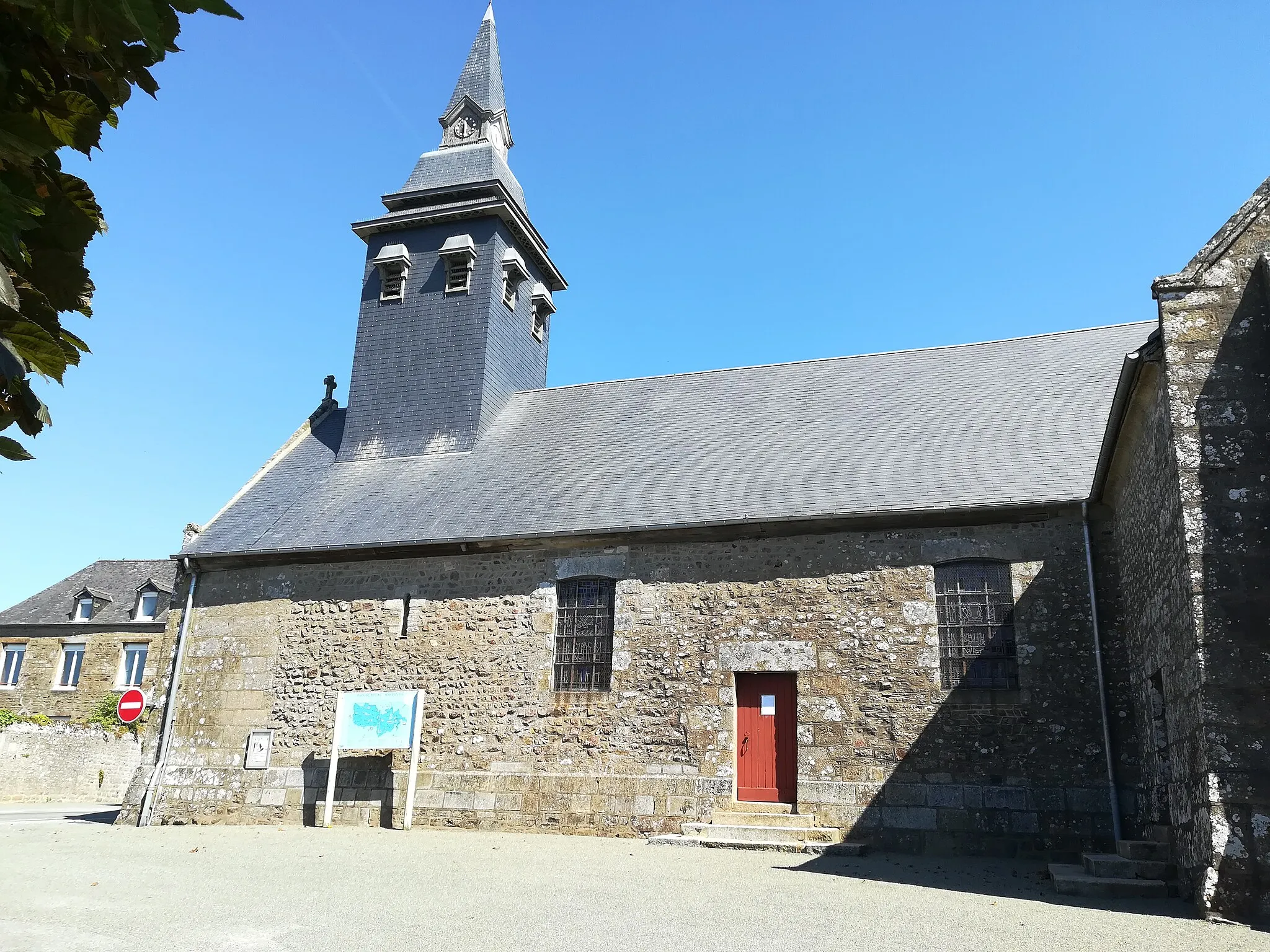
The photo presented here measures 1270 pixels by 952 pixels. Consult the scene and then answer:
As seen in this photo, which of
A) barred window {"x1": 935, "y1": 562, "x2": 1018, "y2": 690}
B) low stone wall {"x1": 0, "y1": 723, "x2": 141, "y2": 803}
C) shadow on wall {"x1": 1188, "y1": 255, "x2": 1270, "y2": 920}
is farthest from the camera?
low stone wall {"x1": 0, "y1": 723, "x2": 141, "y2": 803}

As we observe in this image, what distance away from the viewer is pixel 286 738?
41.2 feet

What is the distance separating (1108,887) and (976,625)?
3.76 m

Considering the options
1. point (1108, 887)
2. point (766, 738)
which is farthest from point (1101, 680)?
point (766, 738)

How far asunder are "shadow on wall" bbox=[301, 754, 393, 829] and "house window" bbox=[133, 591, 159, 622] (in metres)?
14.5

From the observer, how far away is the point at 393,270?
1719 cm

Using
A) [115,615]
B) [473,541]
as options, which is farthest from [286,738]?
[115,615]

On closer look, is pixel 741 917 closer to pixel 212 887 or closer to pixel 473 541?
pixel 212 887

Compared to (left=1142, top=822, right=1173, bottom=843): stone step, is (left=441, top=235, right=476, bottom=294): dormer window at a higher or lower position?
higher

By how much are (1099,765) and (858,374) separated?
6871mm

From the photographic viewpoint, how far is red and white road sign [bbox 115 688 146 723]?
41.7ft

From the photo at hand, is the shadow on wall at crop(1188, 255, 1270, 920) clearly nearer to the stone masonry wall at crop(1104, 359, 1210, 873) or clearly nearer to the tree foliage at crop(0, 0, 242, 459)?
the stone masonry wall at crop(1104, 359, 1210, 873)

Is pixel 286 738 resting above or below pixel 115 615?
below

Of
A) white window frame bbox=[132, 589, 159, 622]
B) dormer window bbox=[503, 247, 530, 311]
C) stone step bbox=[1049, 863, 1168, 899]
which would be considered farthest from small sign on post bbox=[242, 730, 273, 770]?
white window frame bbox=[132, 589, 159, 622]

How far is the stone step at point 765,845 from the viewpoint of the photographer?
30.7 ft
